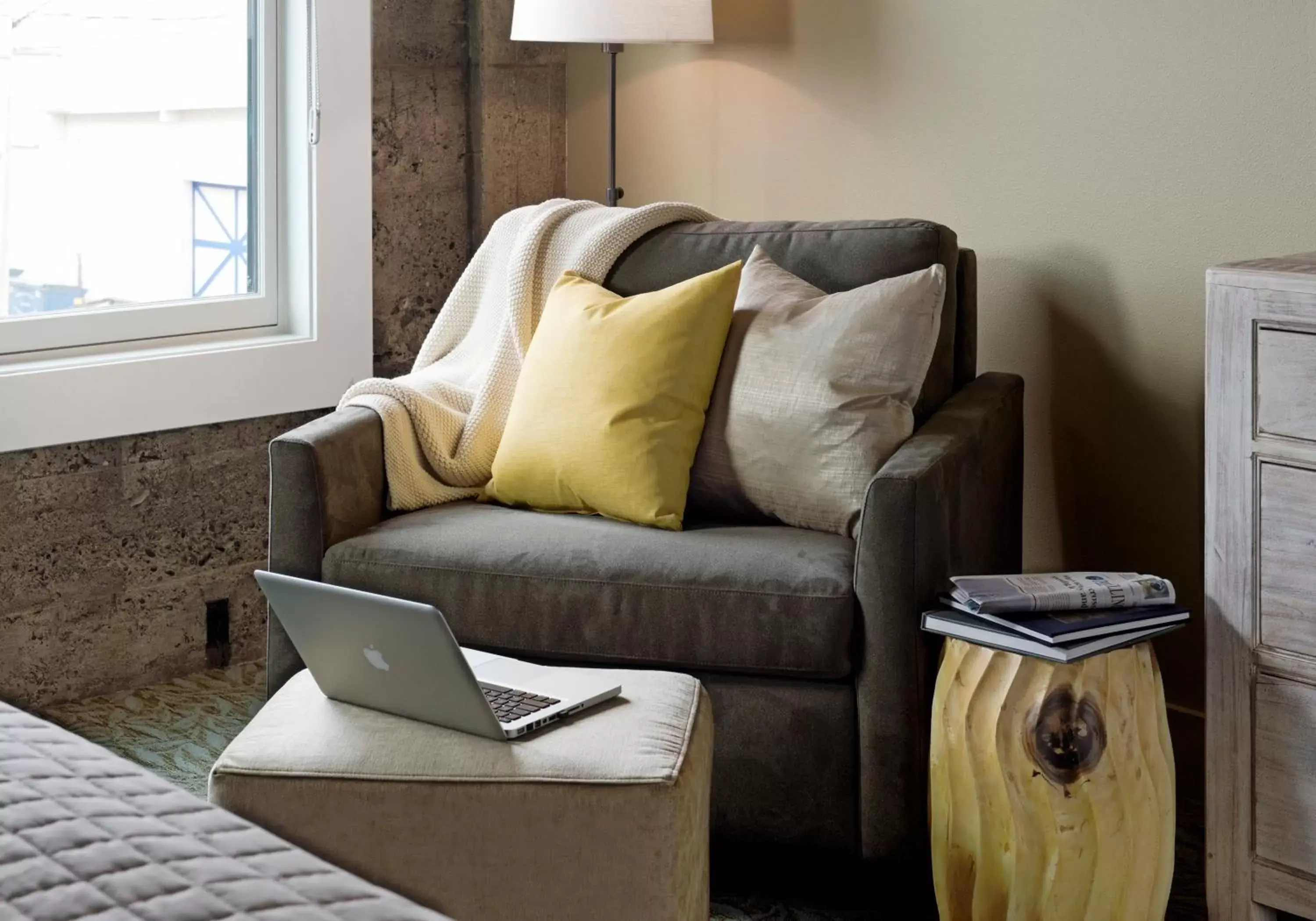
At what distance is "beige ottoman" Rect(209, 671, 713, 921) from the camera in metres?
1.51

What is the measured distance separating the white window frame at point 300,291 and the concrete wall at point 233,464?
0.21 feet

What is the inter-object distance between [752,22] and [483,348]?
0.96 m

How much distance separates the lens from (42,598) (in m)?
2.83

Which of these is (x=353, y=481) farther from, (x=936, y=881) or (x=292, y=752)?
(x=936, y=881)

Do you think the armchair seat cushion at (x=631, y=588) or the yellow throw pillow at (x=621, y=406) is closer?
the armchair seat cushion at (x=631, y=588)

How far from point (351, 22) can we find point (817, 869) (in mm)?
2012

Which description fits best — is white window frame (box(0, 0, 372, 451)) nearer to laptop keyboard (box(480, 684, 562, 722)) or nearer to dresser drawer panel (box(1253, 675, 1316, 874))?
laptop keyboard (box(480, 684, 562, 722))

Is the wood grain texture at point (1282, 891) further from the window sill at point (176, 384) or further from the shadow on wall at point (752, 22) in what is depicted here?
the window sill at point (176, 384)

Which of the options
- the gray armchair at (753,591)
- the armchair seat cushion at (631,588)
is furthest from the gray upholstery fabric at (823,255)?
the armchair seat cushion at (631,588)

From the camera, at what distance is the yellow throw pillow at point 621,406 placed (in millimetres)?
2297

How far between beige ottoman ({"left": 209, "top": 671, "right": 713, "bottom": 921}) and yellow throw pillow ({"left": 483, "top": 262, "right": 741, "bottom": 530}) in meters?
0.74

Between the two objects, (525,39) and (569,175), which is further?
(569,175)

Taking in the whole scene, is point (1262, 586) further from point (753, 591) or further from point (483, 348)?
point (483, 348)

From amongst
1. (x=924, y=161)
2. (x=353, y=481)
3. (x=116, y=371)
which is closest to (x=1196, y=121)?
(x=924, y=161)
